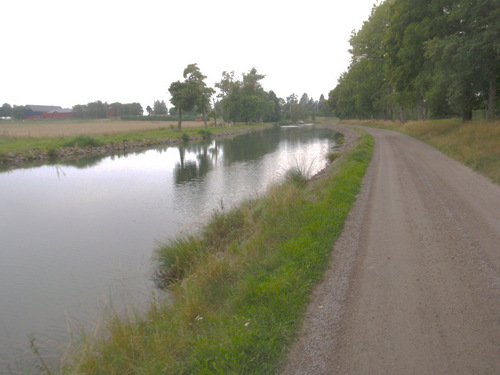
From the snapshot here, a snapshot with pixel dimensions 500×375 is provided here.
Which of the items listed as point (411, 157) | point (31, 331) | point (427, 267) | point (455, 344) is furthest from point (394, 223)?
point (411, 157)

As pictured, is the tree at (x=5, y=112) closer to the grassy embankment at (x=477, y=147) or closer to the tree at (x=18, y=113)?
the tree at (x=18, y=113)

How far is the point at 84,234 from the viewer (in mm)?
9820

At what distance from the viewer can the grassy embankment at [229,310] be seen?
339 centimetres

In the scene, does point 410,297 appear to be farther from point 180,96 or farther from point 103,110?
point 103,110

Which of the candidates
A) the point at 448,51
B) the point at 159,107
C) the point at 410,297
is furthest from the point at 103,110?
the point at 410,297

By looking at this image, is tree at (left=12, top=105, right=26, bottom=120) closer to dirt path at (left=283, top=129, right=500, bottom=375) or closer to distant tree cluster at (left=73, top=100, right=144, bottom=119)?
distant tree cluster at (left=73, top=100, right=144, bottom=119)

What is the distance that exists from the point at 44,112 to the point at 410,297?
133 m

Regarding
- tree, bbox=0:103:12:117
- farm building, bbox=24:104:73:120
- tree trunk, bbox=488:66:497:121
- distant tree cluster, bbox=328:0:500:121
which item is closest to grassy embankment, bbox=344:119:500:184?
tree trunk, bbox=488:66:497:121

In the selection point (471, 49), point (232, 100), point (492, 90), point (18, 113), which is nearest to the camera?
point (471, 49)

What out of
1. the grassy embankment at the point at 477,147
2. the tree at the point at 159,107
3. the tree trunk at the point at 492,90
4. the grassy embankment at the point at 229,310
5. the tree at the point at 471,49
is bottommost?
the grassy embankment at the point at 229,310

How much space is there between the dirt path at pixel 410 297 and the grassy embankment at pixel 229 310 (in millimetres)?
278

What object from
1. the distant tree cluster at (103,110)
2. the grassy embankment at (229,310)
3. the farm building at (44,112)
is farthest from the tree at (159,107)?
the grassy embankment at (229,310)

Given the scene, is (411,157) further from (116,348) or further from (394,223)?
(116,348)

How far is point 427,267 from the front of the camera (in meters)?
4.76
